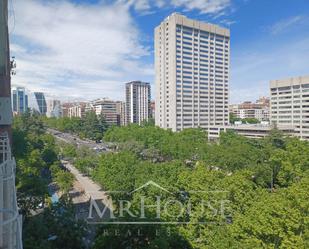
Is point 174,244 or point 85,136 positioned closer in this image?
point 174,244

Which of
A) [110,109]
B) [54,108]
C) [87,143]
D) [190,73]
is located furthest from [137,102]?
[54,108]

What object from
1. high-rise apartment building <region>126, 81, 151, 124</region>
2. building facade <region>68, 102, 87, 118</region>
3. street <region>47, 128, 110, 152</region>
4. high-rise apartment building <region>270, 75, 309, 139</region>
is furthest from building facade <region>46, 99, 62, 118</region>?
high-rise apartment building <region>270, 75, 309, 139</region>

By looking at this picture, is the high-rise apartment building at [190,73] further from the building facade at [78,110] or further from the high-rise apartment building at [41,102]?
the high-rise apartment building at [41,102]

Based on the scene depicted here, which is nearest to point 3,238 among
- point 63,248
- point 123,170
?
point 63,248

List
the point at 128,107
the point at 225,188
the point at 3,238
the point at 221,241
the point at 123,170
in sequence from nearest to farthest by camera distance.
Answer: the point at 3,238 → the point at 221,241 → the point at 225,188 → the point at 123,170 → the point at 128,107

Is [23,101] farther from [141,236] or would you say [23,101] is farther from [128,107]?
[141,236]

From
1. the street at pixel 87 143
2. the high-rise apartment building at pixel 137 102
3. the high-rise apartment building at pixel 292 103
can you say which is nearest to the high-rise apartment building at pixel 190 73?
the high-rise apartment building at pixel 292 103
